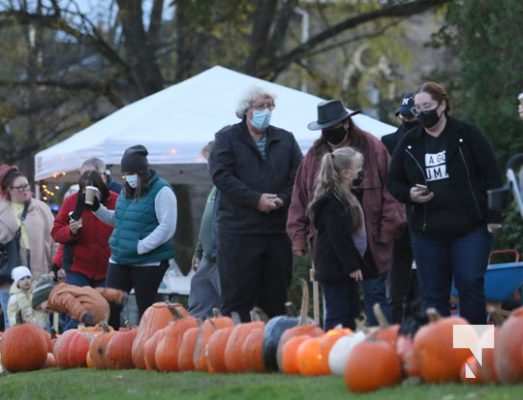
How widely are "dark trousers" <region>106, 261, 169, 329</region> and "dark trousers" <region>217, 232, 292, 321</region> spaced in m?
1.88

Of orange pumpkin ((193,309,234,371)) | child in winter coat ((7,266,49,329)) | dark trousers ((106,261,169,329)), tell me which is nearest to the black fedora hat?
orange pumpkin ((193,309,234,371))

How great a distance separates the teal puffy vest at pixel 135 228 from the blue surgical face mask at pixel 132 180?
12cm

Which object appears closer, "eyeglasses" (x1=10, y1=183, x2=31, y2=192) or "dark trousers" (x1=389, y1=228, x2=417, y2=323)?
"dark trousers" (x1=389, y1=228, x2=417, y2=323)

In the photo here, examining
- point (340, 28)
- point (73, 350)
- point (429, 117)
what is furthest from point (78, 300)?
point (340, 28)

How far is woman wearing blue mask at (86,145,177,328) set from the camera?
1291cm

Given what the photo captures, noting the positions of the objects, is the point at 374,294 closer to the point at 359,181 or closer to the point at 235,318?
the point at 359,181

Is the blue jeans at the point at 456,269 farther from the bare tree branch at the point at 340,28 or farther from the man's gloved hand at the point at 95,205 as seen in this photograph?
the bare tree branch at the point at 340,28

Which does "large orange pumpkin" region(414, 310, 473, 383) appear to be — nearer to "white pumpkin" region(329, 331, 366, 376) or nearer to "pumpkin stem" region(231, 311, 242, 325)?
"white pumpkin" region(329, 331, 366, 376)

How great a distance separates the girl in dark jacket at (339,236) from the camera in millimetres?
10109

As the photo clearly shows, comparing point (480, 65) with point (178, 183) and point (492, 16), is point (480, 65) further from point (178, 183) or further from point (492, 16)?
point (178, 183)

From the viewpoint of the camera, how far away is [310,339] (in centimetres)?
909

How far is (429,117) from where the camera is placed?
9875 mm

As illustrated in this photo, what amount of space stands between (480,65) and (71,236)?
7567 millimetres

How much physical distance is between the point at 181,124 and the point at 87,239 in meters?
3.57
